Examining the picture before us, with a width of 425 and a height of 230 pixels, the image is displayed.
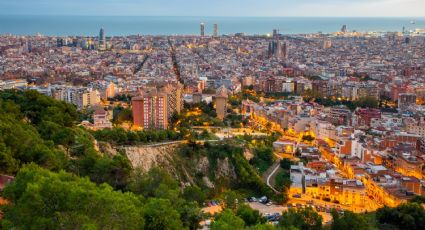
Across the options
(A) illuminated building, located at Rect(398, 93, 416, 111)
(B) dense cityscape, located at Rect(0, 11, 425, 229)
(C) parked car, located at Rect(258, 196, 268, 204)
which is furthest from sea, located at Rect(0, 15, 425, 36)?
(C) parked car, located at Rect(258, 196, 268, 204)

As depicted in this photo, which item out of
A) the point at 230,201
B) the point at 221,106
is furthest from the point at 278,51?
the point at 230,201

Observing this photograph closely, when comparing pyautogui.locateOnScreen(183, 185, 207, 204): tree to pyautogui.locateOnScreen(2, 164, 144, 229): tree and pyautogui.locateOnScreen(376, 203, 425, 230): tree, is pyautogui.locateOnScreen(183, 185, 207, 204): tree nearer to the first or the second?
pyautogui.locateOnScreen(376, 203, 425, 230): tree

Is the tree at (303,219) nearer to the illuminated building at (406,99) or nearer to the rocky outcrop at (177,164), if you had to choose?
the rocky outcrop at (177,164)

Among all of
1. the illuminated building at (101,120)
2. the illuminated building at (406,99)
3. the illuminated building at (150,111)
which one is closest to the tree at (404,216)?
the illuminated building at (150,111)

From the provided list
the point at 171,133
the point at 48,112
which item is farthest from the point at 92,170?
the point at 171,133

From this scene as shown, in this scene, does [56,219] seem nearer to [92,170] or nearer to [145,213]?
[145,213]
